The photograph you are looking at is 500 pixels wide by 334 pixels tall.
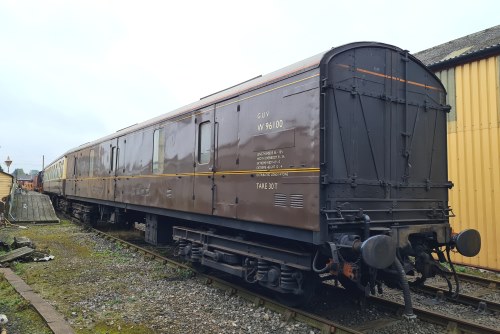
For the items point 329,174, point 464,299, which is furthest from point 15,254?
point 464,299

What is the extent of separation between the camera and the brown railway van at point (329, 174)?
16.7 ft

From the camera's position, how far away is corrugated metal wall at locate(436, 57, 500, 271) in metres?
9.16

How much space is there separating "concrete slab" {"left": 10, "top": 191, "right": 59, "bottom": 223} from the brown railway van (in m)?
14.1

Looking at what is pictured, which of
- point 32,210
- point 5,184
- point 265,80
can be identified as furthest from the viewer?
point 32,210

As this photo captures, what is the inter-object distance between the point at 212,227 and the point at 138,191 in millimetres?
3511

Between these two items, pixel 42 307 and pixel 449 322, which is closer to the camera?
pixel 449 322

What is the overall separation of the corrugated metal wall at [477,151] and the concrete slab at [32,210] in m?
16.7

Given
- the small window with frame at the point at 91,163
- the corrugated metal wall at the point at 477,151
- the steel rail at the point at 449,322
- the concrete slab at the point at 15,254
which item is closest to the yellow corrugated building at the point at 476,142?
the corrugated metal wall at the point at 477,151

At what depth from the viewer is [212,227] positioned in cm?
770

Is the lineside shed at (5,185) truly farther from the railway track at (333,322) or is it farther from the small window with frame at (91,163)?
the railway track at (333,322)

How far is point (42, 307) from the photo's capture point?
19.3ft

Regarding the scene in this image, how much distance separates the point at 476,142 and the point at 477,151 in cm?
22

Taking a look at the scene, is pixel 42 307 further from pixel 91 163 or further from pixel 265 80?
pixel 91 163

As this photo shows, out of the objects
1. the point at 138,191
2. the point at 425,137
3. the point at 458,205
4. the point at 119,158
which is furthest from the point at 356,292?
the point at 119,158
